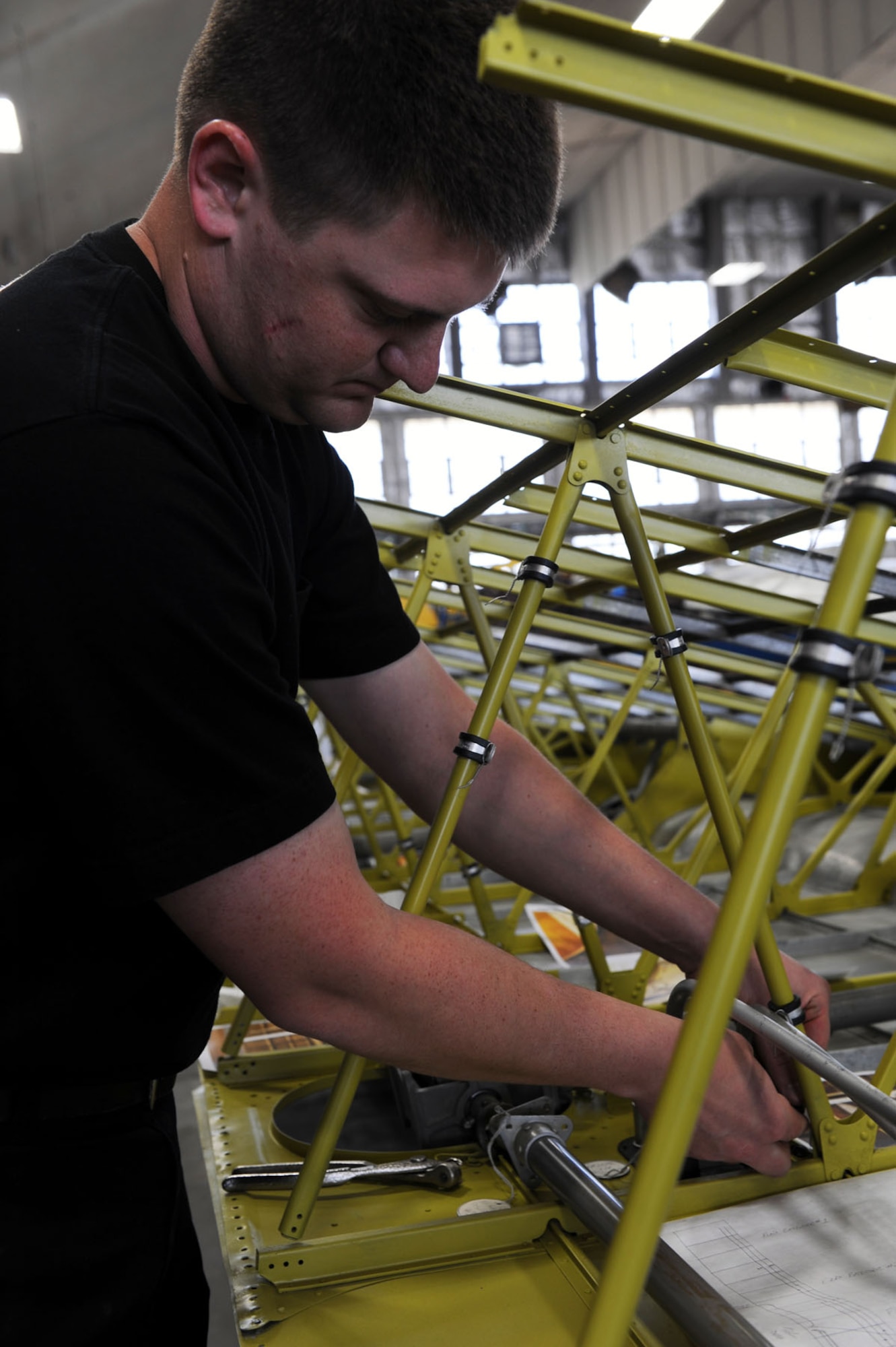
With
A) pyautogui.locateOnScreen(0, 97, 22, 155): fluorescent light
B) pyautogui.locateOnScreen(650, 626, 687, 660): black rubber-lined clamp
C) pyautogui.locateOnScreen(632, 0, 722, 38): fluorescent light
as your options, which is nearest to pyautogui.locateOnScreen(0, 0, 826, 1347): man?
pyautogui.locateOnScreen(650, 626, 687, 660): black rubber-lined clamp

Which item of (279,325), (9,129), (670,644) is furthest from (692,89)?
(9,129)

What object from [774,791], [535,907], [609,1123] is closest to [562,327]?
[535,907]

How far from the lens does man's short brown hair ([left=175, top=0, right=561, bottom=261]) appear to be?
723 mm

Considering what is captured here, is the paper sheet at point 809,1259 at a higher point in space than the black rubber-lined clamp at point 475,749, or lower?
lower

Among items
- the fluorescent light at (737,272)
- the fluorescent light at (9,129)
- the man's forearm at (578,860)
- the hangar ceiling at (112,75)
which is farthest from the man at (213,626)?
the fluorescent light at (737,272)

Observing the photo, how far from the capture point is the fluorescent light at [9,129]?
7098 mm

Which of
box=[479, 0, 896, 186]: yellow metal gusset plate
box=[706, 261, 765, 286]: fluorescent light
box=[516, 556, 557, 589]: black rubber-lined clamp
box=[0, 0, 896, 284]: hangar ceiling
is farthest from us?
box=[706, 261, 765, 286]: fluorescent light

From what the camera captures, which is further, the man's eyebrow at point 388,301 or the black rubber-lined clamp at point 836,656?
the man's eyebrow at point 388,301

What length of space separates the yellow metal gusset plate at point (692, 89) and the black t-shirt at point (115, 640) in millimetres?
314

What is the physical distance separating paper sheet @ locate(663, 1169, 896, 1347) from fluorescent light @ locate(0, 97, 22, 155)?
783 centimetres

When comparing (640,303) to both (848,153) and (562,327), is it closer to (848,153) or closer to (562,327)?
(562,327)

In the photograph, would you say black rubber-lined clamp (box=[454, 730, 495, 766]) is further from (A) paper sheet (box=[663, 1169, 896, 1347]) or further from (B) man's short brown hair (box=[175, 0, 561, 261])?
(B) man's short brown hair (box=[175, 0, 561, 261])

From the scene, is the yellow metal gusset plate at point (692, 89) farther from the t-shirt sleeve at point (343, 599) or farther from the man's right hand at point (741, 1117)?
the man's right hand at point (741, 1117)

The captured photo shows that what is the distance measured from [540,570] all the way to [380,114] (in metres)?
0.93
